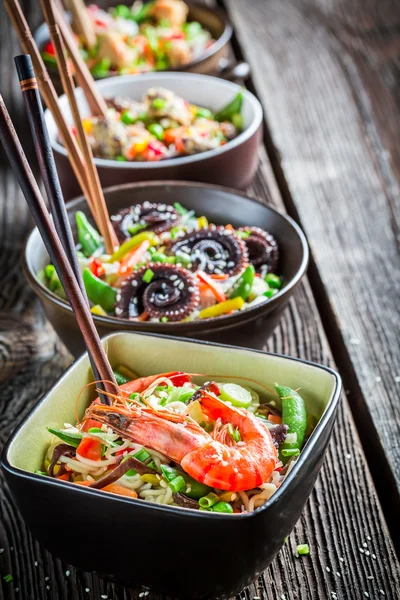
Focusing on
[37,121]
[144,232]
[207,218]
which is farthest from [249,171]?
[37,121]

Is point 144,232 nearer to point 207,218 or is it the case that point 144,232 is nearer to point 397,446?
point 207,218

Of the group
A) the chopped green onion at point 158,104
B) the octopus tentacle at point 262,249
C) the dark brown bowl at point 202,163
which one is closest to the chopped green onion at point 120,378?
the octopus tentacle at point 262,249

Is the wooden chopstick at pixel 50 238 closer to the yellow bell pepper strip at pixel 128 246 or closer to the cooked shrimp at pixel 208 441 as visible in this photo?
the cooked shrimp at pixel 208 441

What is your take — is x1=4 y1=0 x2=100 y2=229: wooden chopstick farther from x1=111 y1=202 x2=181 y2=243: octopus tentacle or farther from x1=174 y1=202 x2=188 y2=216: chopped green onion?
x1=174 y1=202 x2=188 y2=216: chopped green onion

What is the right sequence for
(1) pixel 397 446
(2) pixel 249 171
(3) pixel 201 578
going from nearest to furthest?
(3) pixel 201 578
(1) pixel 397 446
(2) pixel 249 171

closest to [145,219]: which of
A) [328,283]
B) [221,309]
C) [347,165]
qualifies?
[221,309]

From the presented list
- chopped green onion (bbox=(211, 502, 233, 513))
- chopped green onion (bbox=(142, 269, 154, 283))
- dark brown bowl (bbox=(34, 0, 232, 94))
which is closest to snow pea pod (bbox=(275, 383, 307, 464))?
chopped green onion (bbox=(211, 502, 233, 513))
